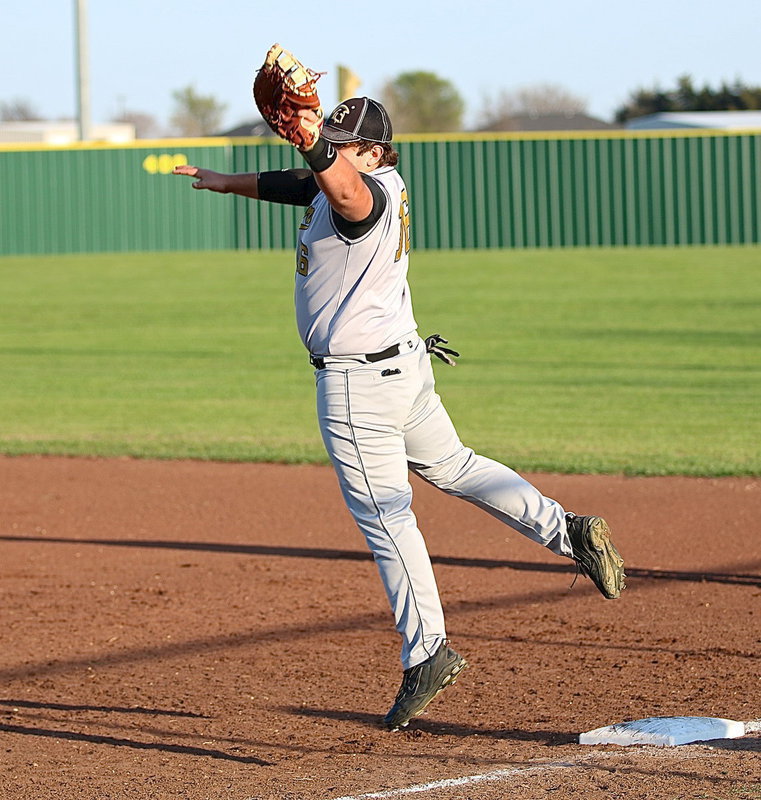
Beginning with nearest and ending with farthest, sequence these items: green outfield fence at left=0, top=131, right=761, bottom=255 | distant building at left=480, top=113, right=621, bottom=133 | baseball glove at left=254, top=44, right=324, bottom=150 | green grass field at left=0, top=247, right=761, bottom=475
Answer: baseball glove at left=254, top=44, right=324, bottom=150, green grass field at left=0, top=247, right=761, bottom=475, green outfield fence at left=0, top=131, right=761, bottom=255, distant building at left=480, top=113, right=621, bottom=133

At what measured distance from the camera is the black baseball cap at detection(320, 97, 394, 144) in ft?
13.1

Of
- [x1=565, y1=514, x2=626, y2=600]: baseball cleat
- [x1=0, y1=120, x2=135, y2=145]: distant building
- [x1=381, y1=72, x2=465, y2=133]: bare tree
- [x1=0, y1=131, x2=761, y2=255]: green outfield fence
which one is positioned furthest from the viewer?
[x1=381, y1=72, x2=465, y2=133]: bare tree

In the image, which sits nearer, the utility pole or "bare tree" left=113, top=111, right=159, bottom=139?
the utility pole

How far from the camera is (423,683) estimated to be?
3971 mm

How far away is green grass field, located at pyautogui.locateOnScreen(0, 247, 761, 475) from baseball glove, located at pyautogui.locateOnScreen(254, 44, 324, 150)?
582cm

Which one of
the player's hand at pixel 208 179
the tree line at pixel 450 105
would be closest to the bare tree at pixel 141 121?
the tree line at pixel 450 105

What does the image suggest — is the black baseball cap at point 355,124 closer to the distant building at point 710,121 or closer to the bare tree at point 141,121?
the distant building at point 710,121

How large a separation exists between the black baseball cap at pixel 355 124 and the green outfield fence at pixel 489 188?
25872mm

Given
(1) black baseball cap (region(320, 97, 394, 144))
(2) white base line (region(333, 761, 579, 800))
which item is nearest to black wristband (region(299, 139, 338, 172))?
(1) black baseball cap (region(320, 97, 394, 144))

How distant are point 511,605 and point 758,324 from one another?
13061 millimetres

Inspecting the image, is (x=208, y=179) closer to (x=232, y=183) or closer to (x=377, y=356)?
(x=232, y=183)

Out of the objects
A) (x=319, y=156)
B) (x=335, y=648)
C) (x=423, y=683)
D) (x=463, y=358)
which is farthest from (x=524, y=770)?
(x=463, y=358)

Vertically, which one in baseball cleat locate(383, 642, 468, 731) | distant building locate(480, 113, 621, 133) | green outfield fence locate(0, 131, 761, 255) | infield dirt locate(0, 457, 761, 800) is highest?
distant building locate(480, 113, 621, 133)

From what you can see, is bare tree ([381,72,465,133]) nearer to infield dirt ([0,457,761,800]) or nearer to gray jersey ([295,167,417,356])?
infield dirt ([0,457,761,800])
